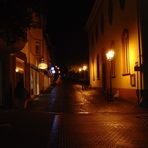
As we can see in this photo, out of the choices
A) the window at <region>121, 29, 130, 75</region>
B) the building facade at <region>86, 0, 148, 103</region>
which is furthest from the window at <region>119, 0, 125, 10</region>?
the window at <region>121, 29, 130, 75</region>

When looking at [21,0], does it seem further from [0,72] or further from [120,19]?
[120,19]

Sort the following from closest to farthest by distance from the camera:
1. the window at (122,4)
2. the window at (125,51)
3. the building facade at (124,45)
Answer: the building facade at (124,45)
the window at (125,51)
the window at (122,4)

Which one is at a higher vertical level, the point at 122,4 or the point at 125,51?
the point at 122,4

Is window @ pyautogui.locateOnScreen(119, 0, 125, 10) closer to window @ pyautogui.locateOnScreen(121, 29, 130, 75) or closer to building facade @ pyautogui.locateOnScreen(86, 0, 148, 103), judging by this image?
building facade @ pyautogui.locateOnScreen(86, 0, 148, 103)

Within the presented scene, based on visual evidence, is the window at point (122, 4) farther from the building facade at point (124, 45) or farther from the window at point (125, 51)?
the window at point (125, 51)

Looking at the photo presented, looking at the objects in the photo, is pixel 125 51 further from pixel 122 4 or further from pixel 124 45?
pixel 122 4

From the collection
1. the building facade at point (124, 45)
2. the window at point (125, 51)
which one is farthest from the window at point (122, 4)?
the window at point (125, 51)

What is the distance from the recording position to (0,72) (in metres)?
21.4

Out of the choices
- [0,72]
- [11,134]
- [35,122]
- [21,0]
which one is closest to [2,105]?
[0,72]

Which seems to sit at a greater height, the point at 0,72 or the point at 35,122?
the point at 0,72

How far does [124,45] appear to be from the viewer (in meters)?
27.6

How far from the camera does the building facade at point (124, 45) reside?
22.9m

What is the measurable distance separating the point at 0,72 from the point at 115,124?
9076 mm

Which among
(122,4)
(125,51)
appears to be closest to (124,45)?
(125,51)
